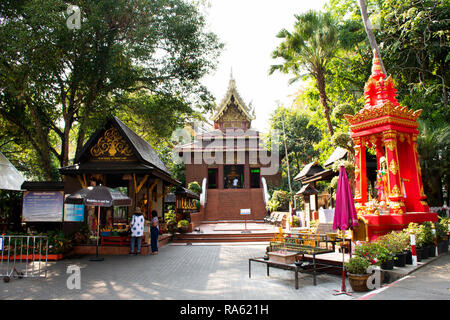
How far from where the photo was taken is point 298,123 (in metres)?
34.8

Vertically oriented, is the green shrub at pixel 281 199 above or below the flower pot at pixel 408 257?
above

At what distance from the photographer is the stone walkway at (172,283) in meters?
5.94

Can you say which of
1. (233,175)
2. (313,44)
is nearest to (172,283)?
(313,44)

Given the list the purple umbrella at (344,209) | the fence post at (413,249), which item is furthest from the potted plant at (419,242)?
→ the purple umbrella at (344,209)

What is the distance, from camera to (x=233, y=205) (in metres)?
28.6

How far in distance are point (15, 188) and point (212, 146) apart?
890 inches

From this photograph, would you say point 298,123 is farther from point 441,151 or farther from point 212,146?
point 441,151

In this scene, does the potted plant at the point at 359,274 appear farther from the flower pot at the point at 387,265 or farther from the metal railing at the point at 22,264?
the metal railing at the point at 22,264

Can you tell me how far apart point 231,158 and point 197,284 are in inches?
1050

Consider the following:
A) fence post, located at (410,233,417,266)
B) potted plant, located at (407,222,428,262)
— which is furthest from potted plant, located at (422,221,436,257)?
fence post, located at (410,233,417,266)

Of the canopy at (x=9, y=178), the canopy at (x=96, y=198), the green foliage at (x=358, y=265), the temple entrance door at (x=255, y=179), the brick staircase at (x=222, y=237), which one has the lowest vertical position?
the brick staircase at (x=222, y=237)

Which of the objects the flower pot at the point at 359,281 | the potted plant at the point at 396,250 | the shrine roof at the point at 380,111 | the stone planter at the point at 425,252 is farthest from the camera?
the shrine roof at the point at 380,111

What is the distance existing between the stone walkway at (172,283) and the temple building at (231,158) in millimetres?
19772

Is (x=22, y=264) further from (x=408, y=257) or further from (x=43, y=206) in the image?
(x=408, y=257)
